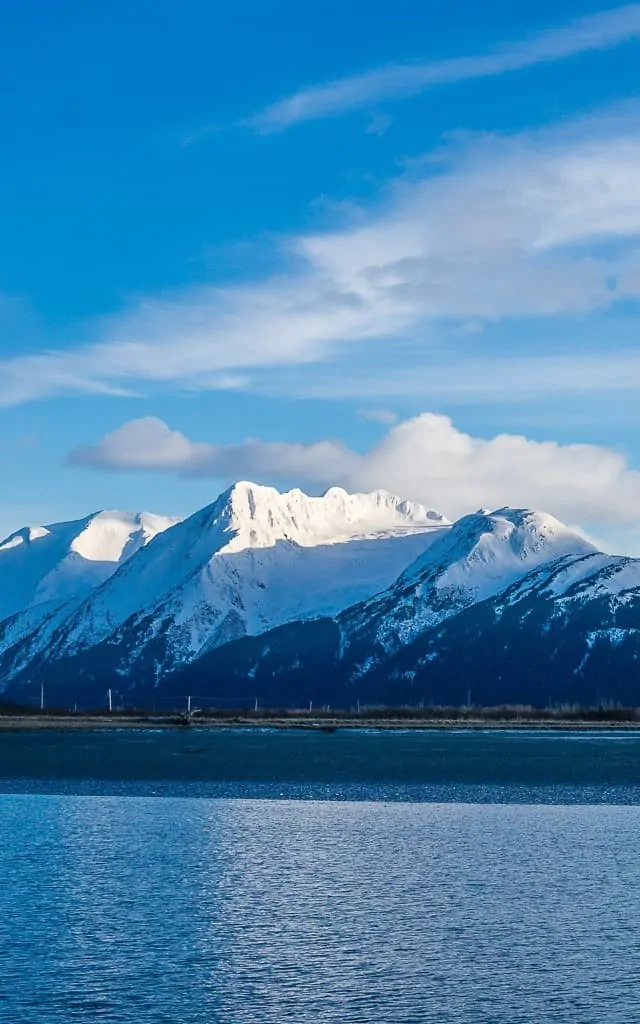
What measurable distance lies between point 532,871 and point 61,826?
1543cm

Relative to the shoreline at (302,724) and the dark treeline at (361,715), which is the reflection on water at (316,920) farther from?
the dark treeline at (361,715)

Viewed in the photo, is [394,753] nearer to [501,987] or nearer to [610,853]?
[610,853]

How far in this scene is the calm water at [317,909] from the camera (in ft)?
75.2

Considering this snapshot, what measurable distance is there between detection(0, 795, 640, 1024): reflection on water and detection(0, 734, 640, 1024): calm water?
0.07m

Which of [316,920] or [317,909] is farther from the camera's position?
[317,909]

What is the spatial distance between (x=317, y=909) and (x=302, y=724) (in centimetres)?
12282

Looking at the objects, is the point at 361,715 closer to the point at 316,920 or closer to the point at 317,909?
the point at 317,909

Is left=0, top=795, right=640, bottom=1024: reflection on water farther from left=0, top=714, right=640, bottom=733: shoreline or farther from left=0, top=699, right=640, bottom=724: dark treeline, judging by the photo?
left=0, top=699, right=640, bottom=724: dark treeline

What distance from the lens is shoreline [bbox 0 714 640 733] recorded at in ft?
466

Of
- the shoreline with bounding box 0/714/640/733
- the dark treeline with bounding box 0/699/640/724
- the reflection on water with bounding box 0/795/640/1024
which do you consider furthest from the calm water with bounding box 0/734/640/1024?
the dark treeline with bounding box 0/699/640/724

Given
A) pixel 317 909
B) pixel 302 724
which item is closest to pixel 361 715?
pixel 302 724

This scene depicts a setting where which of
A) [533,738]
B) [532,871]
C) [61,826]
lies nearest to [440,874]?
[532,871]

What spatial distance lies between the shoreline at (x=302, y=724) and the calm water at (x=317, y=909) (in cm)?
8712

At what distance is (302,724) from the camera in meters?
152
